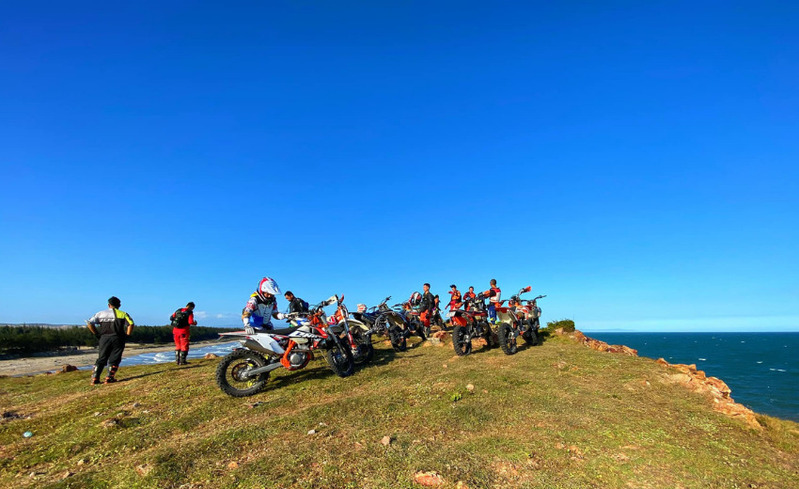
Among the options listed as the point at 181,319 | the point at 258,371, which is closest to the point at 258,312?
the point at 258,371

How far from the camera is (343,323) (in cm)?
991

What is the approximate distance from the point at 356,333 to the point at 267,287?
3.71m

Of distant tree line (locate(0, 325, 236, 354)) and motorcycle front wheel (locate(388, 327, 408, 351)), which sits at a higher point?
motorcycle front wheel (locate(388, 327, 408, 351))

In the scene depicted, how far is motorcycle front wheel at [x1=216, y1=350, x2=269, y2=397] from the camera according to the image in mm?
7627

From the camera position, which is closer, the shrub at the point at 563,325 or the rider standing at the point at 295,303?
the rider standing at the point at 295,303

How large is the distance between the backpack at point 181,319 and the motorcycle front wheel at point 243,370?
6.07 m

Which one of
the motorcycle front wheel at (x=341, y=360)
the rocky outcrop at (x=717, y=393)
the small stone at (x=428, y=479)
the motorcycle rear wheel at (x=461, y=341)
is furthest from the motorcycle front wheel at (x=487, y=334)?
the small stone at (x=428, y=479)

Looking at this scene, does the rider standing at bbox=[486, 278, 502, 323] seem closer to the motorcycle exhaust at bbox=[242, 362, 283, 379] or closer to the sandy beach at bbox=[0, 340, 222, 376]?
the motorcycle exhaust at bbox=[242, 362, 283, 379]

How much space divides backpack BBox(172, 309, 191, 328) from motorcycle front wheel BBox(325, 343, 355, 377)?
6909 mm

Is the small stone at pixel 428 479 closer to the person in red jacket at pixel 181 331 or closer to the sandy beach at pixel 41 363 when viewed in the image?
the person in red jacket at pixel 181 331

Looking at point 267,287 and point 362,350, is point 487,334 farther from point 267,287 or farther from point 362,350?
point 267,287

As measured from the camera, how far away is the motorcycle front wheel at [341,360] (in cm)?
884

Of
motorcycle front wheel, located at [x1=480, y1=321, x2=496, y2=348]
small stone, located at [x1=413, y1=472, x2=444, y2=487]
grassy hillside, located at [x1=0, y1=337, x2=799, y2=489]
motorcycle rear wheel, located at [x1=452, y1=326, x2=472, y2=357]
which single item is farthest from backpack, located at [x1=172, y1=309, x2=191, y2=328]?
small stone, located at [x1=413, y1=472, x2=444, y2=487]

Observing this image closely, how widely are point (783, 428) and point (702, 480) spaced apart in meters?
3.40
